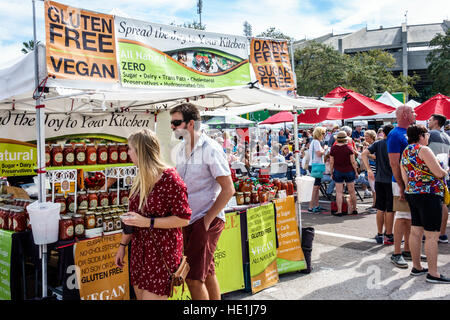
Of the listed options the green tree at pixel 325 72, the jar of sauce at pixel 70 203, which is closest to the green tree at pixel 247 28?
the green tree at pixel 325 72

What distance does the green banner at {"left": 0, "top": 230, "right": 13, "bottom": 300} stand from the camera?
11.8ft

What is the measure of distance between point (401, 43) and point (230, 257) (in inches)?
2217

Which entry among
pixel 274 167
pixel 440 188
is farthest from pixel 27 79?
pixel 274 167

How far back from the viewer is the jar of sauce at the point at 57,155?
422 centimetres

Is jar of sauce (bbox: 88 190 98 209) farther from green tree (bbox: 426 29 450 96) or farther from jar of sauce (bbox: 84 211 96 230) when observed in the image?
green tree (bbox: 426 29 450 96)

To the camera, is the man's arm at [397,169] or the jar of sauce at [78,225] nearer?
the jar of sauce at [78,225]

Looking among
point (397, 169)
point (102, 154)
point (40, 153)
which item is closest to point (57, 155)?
point (102, 154)

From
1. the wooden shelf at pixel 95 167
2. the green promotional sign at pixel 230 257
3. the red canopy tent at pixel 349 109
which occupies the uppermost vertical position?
the red canopy tent at pixel 349 109

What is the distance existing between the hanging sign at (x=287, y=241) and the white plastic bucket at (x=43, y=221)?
2716 millimetres

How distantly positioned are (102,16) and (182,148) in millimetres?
1716

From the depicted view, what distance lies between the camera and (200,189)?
9.78 feet

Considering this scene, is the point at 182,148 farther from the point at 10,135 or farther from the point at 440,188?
the point at 10,135

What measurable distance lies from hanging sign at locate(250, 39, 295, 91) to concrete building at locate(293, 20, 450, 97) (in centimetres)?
4678

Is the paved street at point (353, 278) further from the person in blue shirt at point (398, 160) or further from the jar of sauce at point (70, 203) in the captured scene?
the jar of sauce at point (70, 203)
